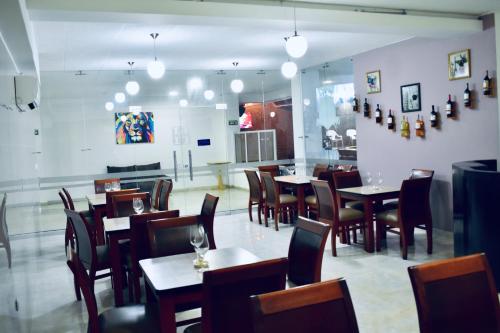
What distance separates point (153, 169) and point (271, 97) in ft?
9.99

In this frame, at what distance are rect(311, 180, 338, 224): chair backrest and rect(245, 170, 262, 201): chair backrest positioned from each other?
6.55 ft

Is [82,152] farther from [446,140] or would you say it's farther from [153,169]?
[446,140]

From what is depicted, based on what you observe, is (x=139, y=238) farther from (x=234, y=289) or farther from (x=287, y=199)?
(x=287, y=199)

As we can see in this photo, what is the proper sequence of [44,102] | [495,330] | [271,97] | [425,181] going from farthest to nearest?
[271,97]
[44,102]
[425,181]
[495,330]

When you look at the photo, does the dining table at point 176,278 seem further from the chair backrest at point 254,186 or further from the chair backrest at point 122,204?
the chair backrest at point 254,186

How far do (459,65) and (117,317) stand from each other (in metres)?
A: 5.28

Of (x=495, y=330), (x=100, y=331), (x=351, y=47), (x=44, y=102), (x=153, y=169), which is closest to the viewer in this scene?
(x=495, y=330)

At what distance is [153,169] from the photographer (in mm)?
8938

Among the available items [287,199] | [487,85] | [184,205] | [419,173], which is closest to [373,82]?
[419,173]

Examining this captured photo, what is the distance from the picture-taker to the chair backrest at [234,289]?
6.73 feet

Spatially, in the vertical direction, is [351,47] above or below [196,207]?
above

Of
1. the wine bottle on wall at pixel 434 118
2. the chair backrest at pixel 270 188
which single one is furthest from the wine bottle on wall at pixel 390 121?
the chair backrest at pixel 270 188

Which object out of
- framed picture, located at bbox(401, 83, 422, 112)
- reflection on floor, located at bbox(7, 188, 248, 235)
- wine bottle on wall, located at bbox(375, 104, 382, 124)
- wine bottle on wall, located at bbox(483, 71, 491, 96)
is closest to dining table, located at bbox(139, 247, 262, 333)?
wine bottle on wall, located at bbox(483, 71, 491, 96)

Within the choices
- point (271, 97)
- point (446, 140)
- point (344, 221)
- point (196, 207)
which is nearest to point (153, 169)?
point (196, 207)
